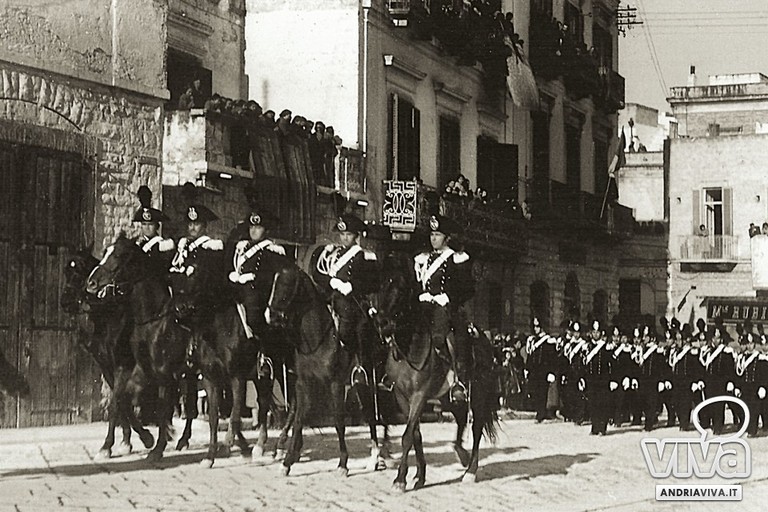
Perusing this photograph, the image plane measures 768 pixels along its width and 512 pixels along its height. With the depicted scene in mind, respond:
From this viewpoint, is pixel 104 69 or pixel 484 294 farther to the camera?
pixel 484 294

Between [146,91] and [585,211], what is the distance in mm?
17159

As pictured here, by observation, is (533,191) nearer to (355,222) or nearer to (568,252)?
(568,252)

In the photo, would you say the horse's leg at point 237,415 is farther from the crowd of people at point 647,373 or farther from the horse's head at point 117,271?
the crowd of people at point 647,373

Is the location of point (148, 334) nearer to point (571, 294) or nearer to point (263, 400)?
point (263, 400)

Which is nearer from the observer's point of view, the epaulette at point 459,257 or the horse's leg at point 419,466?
the horse's leg at point 419,466

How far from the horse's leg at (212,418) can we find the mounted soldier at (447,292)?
2227 mm

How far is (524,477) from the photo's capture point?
39.8 feet

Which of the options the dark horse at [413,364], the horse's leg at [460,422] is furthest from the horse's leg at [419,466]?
the horse's leg at [460,422]

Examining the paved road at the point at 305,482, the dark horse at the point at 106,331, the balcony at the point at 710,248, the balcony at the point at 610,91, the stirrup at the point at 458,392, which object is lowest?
the paved road at the point at 305,482

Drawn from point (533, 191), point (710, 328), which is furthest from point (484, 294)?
point (710, 328)

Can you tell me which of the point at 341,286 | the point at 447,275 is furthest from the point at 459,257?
the point at 341,286

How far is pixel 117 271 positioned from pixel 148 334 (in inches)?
27.4

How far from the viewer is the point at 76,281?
12.4 metres

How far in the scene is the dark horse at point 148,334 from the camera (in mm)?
11805
